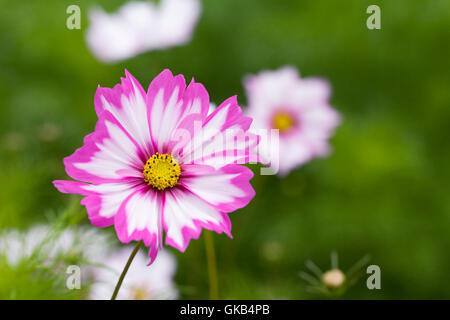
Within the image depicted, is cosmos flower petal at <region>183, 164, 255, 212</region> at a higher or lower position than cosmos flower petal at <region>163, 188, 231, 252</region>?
higher

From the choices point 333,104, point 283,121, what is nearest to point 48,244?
point 283,121

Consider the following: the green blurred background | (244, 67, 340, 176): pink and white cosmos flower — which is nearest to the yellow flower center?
(244, 67, 340, 176): pink and white cosmos flower

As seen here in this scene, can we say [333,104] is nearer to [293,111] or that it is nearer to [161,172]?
[293,111]

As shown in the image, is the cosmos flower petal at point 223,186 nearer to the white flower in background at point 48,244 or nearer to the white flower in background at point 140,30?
the white flower in background at point 48,244

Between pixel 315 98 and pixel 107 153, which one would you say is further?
pixel 315 98

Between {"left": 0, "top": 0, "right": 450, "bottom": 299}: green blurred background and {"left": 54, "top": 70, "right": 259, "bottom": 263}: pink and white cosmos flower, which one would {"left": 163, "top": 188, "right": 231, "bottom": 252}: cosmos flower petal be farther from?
{"left": 0, "top": 0, "right": 450, "bottom": 299}: green blurred background

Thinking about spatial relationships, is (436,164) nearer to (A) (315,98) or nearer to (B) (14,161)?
(A) (315,98)
